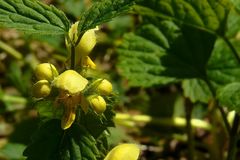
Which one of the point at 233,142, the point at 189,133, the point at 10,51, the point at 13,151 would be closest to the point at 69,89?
the point at 233,142

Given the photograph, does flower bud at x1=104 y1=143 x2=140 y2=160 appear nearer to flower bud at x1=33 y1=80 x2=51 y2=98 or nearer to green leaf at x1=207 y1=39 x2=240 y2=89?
flower bud at x1=33 y1=80 x2=51 y2=98

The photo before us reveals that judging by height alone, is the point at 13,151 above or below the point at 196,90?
below

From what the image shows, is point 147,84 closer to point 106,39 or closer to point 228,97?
point 228,97

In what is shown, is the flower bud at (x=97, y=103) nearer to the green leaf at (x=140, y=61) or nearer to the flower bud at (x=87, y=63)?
the flower bud at (x=87, y=63)

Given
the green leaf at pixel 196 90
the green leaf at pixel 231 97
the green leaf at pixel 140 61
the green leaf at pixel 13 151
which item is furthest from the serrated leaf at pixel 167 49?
the green leaf at pixel 13 151

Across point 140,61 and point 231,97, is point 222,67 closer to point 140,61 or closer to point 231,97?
point 140,61

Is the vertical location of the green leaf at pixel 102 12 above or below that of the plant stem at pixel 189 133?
above

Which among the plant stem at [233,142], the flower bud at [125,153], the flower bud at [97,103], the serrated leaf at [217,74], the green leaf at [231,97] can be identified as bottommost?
A: the plant stem at [233,142]

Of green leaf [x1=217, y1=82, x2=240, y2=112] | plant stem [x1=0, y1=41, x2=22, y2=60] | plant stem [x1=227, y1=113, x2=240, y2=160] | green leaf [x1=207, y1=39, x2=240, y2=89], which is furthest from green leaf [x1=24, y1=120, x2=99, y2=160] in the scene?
plant stem [x1=0, y1=41, x2=22, y2=60]
